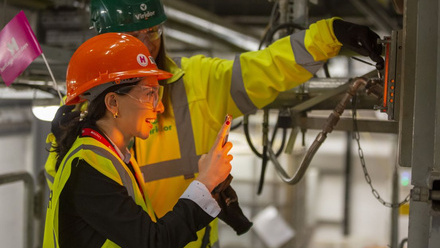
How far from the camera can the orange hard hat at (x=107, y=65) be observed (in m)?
1.87

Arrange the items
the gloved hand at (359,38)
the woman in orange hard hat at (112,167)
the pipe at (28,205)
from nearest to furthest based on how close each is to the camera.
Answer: the woman in orange hard hat at (112,167) < the gloved hand at (359,38) < the pipe at (28,205)

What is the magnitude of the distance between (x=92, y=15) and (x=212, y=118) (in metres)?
0.64

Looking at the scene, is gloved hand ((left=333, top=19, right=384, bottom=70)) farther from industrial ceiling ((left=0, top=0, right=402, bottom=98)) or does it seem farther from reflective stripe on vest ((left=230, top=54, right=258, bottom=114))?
industrial ceiling ((left=0, top=0, right=402, bottom=98))

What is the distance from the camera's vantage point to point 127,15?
231cm

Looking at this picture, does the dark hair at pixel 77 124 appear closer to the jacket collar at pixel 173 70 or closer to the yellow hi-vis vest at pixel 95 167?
the yellow hi-vis vest at pixel 95 167

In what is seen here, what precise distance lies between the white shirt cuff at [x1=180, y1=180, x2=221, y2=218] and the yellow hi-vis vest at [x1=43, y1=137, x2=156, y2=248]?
189 millimetres

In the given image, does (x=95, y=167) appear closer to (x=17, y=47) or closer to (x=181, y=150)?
(x=181, y=150)

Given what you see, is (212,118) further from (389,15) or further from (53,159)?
(389,15)

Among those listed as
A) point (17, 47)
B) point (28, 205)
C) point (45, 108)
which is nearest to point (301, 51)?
point (17, 47)

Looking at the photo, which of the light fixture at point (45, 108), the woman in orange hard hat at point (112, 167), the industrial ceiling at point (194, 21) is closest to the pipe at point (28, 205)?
the industrial ceiling at point (194, 21)

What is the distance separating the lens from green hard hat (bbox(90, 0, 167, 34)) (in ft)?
7.56

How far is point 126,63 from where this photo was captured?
1.90 metres

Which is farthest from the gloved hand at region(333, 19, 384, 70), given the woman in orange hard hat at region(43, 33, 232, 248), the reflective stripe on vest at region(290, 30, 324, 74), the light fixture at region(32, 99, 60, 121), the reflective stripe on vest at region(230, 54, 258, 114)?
the light fixture at region(32, 99, 60, 121)

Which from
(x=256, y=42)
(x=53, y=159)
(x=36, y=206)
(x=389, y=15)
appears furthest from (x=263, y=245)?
(x=53, y=159)
